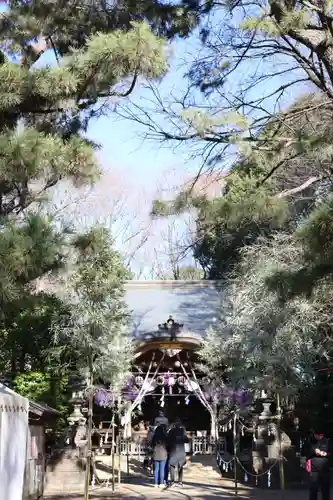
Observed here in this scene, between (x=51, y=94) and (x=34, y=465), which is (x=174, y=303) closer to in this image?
(x=34, y=465)

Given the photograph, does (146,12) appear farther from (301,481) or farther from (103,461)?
(103,461)

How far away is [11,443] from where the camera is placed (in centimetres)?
644

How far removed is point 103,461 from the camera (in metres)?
16.7

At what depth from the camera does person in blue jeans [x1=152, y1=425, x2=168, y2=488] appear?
1280cm

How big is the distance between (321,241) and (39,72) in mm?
3799

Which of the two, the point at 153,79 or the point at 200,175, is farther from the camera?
the point at 200,175

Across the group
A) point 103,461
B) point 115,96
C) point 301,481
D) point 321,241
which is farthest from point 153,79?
point 103,461

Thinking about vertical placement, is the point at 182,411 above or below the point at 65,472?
above

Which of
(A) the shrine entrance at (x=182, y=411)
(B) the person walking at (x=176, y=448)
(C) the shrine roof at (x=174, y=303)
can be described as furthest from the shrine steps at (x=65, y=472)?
(A) the shrine entrance at (x=182, y=411)

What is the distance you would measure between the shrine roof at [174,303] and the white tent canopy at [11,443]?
469 inches

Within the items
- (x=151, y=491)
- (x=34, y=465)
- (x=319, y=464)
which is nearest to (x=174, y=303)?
(x=151, y=491)

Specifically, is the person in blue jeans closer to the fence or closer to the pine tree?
the fence

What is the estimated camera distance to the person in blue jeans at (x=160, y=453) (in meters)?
12.8

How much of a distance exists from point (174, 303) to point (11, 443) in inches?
629
